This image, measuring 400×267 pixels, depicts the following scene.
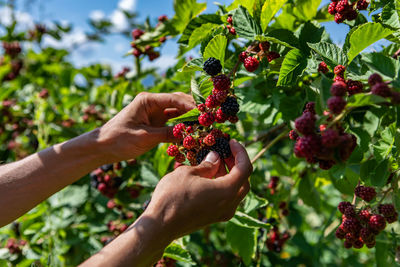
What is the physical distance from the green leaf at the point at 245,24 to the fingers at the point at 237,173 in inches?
15.8

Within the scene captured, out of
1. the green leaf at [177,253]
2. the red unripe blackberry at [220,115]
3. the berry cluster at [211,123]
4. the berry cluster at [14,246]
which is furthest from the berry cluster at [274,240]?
the berry cluster at [14,246]

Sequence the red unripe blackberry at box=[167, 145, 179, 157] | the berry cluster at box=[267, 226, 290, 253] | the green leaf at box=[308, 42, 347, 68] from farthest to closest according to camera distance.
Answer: the berry cluster at box=[267, 226, 290, 253] < the red unripe blackberry at box=[167, 145, 179, 157] < the green leaf at box=[308, 42, 347, 68]

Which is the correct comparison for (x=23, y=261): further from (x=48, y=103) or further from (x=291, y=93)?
(x=291, y=93)

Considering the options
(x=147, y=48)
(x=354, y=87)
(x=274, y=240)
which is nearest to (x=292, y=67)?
(x=354, y=87)

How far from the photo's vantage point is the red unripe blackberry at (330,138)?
741mm

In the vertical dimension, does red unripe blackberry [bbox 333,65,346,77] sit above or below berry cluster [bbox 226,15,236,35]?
below

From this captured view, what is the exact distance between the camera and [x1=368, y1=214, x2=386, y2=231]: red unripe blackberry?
1037 millimetres

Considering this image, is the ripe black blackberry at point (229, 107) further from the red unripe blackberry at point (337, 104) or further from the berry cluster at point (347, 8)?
the berry cluster at point (347, 8)

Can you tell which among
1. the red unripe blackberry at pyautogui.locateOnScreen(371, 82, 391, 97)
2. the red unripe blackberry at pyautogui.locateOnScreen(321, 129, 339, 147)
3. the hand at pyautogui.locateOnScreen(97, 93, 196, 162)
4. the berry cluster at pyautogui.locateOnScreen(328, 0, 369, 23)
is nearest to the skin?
the hand at pyautogui.locateOnScreen(97, 93, 196, 162)

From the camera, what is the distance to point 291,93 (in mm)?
1570

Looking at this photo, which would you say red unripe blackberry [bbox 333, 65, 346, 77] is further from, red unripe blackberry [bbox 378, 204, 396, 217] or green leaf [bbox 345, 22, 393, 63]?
red unripe blackberry [bbox 378, 204, 396, 217]

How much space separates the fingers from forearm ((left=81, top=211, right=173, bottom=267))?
22 centimetres

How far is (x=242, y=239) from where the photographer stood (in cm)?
158

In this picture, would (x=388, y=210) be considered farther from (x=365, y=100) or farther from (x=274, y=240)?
(x=274, y=240)
